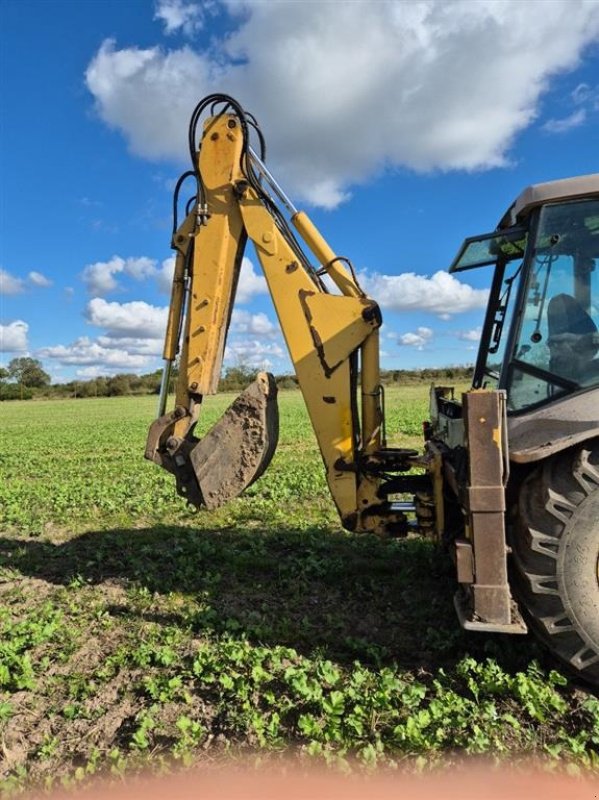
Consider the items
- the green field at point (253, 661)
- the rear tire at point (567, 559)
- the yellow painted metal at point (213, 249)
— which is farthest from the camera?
the yellow painted metal at point (213, 249)

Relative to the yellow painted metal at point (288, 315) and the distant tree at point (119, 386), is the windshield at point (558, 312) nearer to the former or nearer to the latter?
the yellow painted metal at point (288, 315)

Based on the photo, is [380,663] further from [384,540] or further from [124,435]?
[124,435]

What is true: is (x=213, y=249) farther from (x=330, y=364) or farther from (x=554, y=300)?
(x=554, y=300)

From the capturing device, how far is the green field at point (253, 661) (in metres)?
3.07

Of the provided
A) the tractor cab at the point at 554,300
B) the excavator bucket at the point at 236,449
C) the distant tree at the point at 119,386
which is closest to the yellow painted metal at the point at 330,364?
the excavator bucket at the point at 236,449

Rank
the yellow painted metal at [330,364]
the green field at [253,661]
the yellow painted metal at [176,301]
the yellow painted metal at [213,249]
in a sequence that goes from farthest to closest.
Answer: the yellow painted metal at [176,301], the yellow painted metal at [213,249], the yellow painted metal at [330,364], the green field at [253,661]

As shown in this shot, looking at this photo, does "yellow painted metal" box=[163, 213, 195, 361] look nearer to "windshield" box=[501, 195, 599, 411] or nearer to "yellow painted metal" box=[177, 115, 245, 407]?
"yellow painted metal" box=[177, 115, 245, 407]

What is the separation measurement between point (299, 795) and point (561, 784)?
1.21 metres

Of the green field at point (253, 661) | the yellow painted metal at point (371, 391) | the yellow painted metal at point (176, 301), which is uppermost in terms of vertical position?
the yellow painted metal at point (176, 301)

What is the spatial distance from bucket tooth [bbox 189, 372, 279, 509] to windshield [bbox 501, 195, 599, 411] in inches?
74.6

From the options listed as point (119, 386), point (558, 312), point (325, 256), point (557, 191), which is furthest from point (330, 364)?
point (119, 386)

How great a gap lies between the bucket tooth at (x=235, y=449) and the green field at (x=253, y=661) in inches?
38.2

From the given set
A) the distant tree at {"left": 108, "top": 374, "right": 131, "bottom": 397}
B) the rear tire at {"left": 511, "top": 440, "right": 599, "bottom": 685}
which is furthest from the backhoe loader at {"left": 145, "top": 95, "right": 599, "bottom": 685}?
the distant tree at {"left": 108, "top": 374, "right": 131, "bottom": 397}

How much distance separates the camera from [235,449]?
15.6 ft
